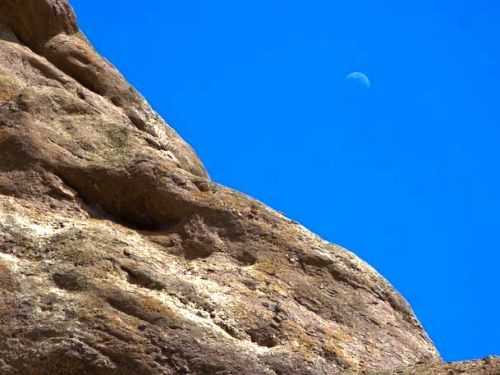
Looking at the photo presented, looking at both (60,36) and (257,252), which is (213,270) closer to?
(257,252)

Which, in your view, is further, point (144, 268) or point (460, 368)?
point (144, 268)

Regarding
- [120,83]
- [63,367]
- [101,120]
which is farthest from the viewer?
[120,83]

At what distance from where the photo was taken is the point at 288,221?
915 inches

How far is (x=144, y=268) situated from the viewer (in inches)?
710

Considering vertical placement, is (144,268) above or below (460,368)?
above

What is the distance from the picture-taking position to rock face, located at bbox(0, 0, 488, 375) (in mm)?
15461

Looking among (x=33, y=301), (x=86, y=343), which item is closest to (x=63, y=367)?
(x=86, y=343)

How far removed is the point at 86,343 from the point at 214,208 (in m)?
7.90

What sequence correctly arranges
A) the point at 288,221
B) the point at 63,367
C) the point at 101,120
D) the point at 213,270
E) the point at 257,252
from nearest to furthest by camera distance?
the point at 63,367 → the point at 213,270 → the point at 257,252 → the point at 288,221 → the point at 101,120

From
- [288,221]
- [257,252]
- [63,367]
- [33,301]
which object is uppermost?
[288,221]

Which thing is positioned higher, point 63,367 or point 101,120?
point 101,120

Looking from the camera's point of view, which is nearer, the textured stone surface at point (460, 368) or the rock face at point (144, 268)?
the textured stone surface at point (460, 368)

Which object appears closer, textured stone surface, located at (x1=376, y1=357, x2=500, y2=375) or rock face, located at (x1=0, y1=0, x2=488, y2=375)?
textured stone surface, located at (x1=376, y1=357, x2=500, y2=375)

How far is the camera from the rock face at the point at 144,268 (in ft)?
50.7
